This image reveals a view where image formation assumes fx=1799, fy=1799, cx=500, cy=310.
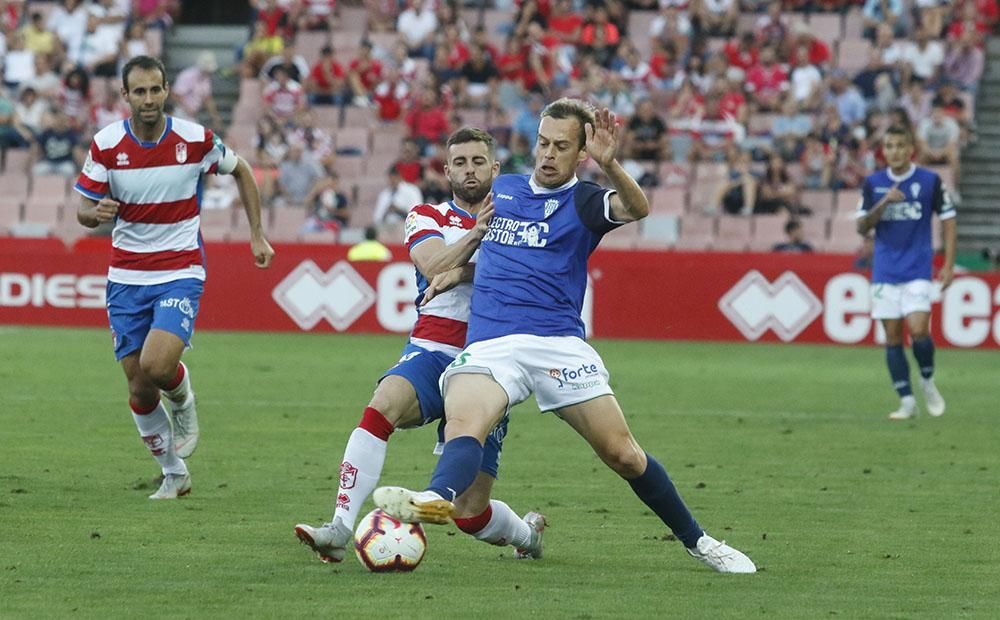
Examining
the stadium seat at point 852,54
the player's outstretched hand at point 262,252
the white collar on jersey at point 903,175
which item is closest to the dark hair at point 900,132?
the white collar on jersey at point 903,175

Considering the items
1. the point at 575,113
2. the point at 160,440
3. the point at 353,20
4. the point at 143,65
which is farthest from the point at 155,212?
the point at 353,20

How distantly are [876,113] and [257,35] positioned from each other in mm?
9443

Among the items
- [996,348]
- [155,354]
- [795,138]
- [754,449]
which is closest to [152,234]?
[155,354]

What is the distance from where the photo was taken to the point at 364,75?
26484mm

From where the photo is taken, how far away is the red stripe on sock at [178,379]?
955cm

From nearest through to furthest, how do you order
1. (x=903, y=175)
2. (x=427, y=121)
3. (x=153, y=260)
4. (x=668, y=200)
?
(x=153, y=260) → (x=903, y=175) → (x=668, y=200) → (x=427, y=121)

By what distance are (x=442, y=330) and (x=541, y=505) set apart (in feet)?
6.09

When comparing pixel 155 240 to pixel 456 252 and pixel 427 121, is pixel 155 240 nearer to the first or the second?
pixel 456 252

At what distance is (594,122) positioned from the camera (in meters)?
7.00

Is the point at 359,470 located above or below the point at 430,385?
below

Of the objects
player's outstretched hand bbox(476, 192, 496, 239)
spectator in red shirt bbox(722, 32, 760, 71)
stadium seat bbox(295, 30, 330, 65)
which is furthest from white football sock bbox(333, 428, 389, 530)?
stadium seat bbox(295, 30, 330, 65)

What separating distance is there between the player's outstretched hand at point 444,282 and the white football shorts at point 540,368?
431 mm

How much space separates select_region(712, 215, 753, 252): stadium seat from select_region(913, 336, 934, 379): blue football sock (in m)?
8.53

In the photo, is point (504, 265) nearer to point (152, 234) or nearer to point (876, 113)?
point (152, 234)
